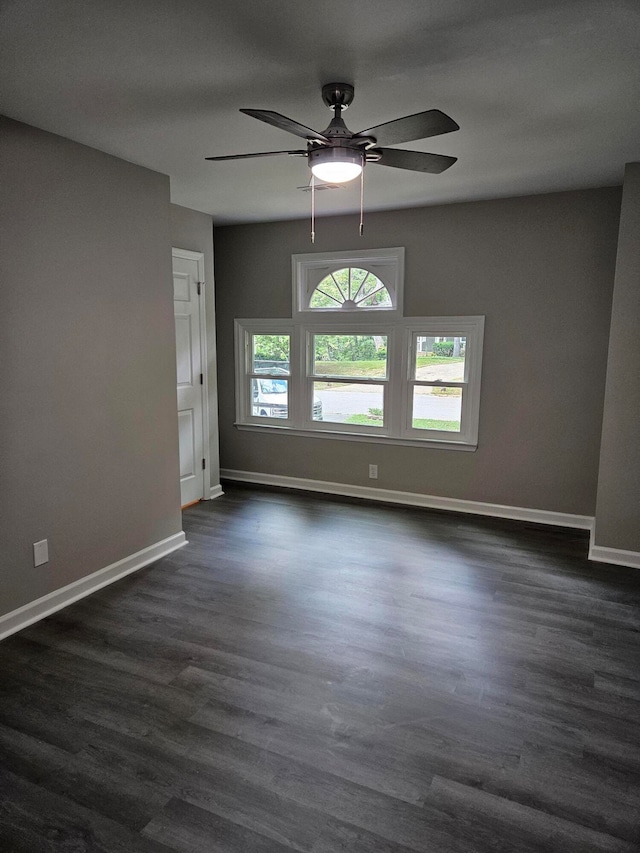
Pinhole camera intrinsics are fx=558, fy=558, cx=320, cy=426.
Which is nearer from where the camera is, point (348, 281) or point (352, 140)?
point (352, 140)

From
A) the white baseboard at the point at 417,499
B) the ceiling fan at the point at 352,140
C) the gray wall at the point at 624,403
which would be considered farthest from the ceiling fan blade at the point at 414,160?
the white baseboard at the point at 417,499

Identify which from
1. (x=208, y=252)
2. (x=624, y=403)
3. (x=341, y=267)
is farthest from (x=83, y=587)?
(x=624, y=403)

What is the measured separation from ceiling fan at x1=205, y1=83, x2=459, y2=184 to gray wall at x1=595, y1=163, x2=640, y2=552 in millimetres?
1717

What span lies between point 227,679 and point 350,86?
262 centimetres

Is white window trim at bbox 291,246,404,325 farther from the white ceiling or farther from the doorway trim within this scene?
the white ceiling

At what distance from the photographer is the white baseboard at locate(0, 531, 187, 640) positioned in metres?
2.94

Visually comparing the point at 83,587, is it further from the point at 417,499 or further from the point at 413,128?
the point at 413,128

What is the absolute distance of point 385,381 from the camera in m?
5.06

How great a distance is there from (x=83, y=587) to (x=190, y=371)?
7.09 ft

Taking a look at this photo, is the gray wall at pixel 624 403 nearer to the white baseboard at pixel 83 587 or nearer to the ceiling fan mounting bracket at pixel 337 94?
the ceiling fan mounting bracket at pixel 337 94

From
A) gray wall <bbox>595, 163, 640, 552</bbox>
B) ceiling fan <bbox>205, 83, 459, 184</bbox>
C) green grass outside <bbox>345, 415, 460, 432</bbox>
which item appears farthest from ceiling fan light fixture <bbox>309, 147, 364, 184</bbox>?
green grass outside <bbox>345, 415, 460, 432</bbox>

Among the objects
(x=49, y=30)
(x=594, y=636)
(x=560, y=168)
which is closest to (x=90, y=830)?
(x=594, y=636)

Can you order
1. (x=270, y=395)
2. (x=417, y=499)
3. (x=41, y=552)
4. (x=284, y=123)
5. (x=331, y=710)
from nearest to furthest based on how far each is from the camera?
(x=284, y=123) → (x=331, y=710) → (x=41, y=552) → (x=417, y=499) → (x=270, y=395)

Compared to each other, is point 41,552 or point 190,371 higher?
point 190,371
